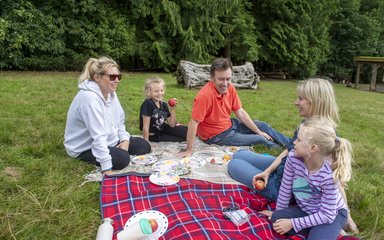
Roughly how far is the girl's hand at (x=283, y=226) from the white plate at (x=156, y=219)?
85 cm

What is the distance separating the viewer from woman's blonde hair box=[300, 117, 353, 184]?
2.30 metres

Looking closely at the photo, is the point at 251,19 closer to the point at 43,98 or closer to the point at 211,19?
the point at 211,19

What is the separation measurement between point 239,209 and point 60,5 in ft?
43.9

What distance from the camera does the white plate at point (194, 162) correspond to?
3684mm

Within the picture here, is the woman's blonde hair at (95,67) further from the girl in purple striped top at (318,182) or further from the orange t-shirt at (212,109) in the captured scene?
the girl in purple striped top at (318,182)

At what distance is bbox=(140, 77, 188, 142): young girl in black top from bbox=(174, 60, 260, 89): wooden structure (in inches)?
214

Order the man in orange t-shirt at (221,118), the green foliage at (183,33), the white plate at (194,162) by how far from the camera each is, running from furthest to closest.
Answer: the green foliage at (183,33) → the man in orange t-shirt at (221,118) → the white plate at (194,162)

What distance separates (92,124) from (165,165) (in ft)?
3.01

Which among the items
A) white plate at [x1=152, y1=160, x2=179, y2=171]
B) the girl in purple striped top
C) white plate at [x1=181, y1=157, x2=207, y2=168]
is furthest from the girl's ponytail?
white plate at [x1=152, y1=160, x2=179, y2=171]

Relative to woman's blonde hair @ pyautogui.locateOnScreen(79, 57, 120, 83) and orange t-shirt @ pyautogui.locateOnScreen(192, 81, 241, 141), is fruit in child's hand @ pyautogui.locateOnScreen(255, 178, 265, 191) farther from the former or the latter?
woman's blonde hair @ pyautogui.locateOnScreen(79, 57, 120, 83)

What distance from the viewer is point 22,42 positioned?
468 inches

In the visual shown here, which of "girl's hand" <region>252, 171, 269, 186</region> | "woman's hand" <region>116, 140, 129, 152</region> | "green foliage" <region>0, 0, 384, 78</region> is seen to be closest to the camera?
"girl's hand" <region>252, 171, 269, 186</region>

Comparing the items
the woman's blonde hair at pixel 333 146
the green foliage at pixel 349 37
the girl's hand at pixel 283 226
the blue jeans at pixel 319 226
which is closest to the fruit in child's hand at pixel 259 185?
the blue jeans at pixel 319 226

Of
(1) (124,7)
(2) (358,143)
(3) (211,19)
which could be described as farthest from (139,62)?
(2) (358,143)
